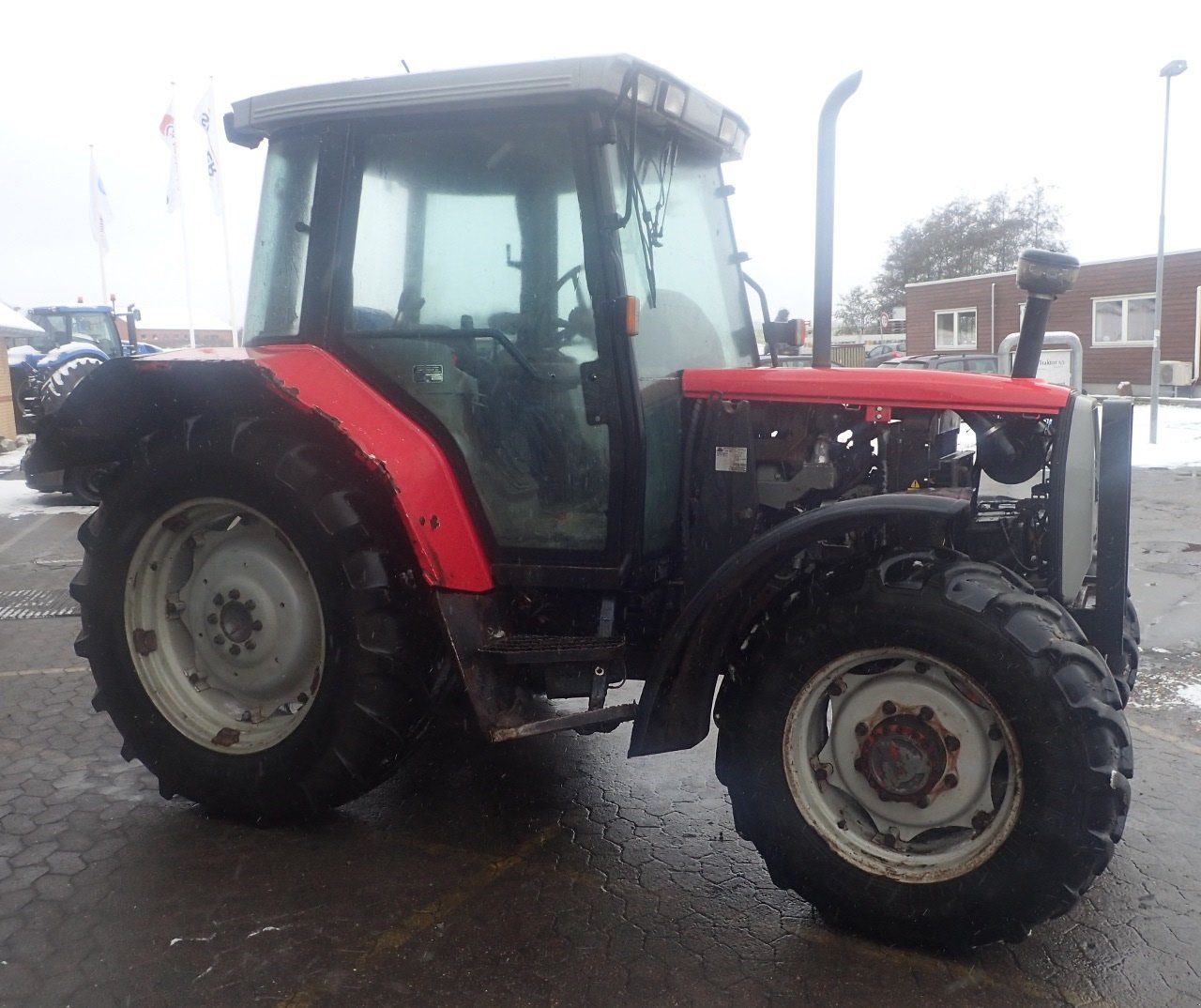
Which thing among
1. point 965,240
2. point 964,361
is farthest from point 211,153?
point 965,240

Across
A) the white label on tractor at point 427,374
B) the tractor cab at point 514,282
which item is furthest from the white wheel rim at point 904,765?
the white label on tractor at point 427,374

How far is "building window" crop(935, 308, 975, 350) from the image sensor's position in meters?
31.9

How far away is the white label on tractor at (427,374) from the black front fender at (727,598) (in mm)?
1119

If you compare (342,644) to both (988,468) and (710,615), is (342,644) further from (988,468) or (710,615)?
(988,468)

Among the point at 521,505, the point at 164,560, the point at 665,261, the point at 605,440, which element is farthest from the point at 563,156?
the point at 164,560

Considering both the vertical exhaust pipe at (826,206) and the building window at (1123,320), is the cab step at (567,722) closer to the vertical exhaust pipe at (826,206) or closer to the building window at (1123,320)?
the vertical exhaust pipe at (826,206)

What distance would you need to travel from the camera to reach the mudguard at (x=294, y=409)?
329 centimetres

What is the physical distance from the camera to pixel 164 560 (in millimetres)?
3799

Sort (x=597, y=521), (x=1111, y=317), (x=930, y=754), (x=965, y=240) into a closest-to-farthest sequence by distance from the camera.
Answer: (x=930, y=754) < (x=597, y=521) < (x=1111, y=317) < (x=965, y=240)

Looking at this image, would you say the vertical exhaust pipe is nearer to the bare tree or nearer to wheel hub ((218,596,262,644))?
wheel hub ((218,596,262,644))

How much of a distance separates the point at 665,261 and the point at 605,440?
→ 0.69 m

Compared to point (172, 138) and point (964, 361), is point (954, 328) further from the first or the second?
point (172, 138)

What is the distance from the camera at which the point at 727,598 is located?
9.78 ft

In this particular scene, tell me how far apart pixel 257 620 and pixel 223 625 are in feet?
0.49
